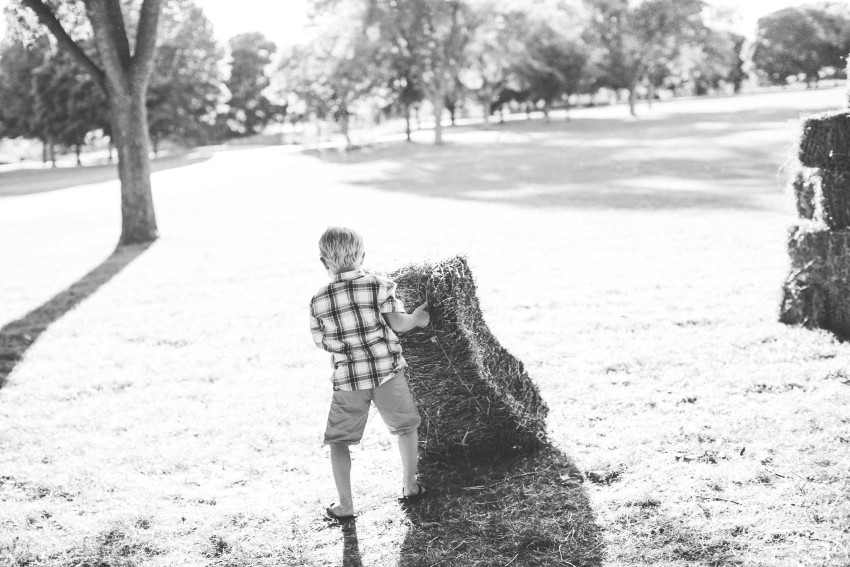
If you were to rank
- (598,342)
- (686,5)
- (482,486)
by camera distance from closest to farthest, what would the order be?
(482,486) → (598,342) → (686,5)

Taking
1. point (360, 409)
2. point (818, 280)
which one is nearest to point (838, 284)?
point (818, 280)

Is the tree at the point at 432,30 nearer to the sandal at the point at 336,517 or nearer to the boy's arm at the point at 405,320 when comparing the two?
the boy's arm at the point at 405,320

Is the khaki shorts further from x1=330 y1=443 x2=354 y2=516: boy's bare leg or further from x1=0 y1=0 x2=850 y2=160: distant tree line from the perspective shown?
x1=0 y1=0 x2=850 y2=160: distant tree line

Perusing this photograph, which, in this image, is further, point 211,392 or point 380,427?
point 211,392

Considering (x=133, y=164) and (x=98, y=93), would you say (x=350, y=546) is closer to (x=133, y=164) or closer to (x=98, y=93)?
(x=133, y=164)

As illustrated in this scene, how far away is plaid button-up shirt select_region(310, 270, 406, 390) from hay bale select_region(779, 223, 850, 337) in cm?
498

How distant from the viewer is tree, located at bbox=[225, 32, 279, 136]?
87312 millimetres

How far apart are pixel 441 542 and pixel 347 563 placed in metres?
0.52

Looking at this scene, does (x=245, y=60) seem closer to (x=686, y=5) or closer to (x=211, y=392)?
(x=686, y=5)

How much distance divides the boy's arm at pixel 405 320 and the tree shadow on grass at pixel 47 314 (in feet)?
17.5

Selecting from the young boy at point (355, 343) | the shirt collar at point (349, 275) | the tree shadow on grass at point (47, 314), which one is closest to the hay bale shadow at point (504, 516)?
the young boy at point (355, 343)

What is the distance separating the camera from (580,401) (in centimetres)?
578

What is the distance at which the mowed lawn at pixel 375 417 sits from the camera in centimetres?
404

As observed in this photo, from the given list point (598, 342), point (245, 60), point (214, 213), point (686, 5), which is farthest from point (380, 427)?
point (245, 60)
